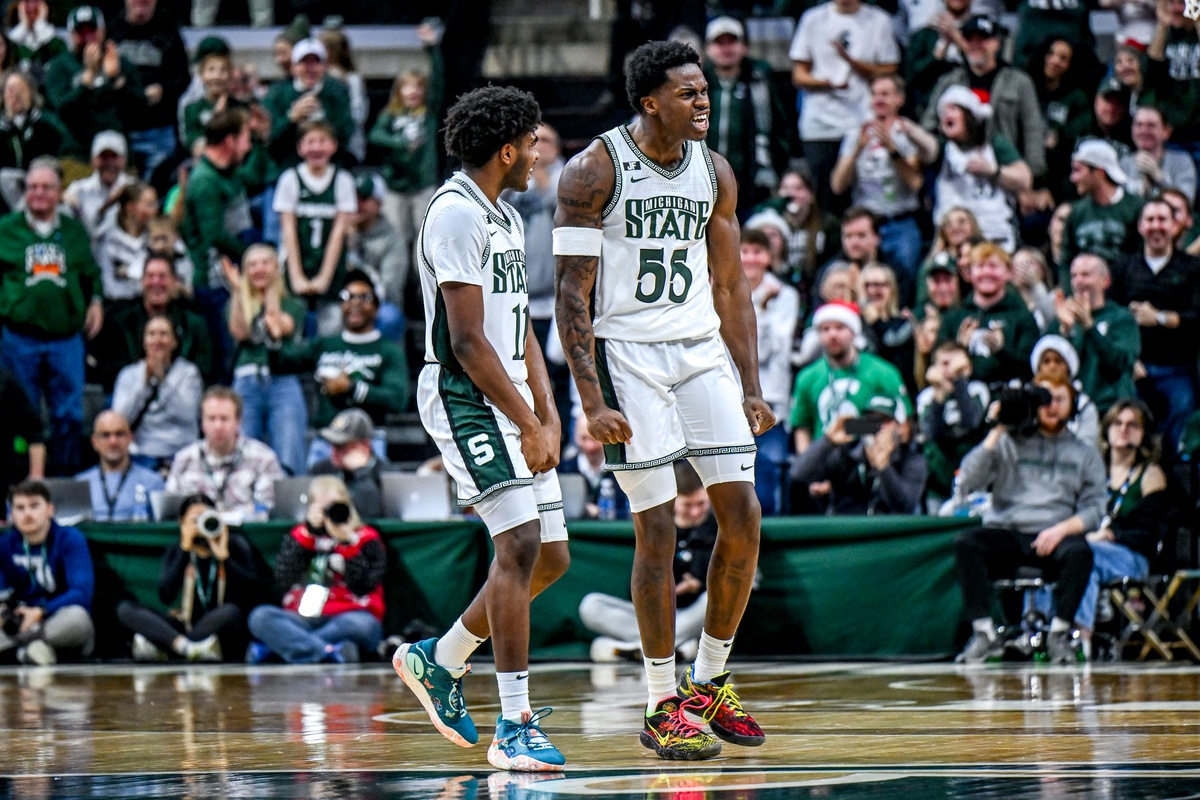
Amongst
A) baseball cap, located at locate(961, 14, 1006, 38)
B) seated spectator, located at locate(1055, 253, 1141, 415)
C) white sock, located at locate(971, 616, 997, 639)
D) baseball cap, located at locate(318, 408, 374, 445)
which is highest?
baseball cap, located at locate(961, 14, 1006, 38)

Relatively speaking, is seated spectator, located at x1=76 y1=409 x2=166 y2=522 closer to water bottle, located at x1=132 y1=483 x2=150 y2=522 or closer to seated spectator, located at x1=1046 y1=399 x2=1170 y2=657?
water bottle, located at x1=132 y1=483 x2=150 y2=522

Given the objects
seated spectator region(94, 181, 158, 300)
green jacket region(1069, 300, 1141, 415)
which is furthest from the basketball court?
seated spectator region(94, 181, 158, 300)

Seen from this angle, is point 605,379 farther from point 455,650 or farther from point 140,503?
point 140,503

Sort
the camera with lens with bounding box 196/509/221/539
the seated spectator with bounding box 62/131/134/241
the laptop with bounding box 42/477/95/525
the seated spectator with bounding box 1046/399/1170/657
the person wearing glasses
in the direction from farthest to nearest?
the seated spectator with bounding box 62/131/134/241, the person wearing glasses, the laptop with bounding box 42/477/95/525, the camera with lens with bounding box 196/509/221/539, the seated spectator with bounding box 1046/399/1170/657

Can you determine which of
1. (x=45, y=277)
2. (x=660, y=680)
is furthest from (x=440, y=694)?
(x=45, y=277)

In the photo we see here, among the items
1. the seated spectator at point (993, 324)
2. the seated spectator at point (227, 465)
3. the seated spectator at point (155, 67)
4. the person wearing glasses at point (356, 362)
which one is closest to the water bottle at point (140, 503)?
the seated spectator at point (227, 465)

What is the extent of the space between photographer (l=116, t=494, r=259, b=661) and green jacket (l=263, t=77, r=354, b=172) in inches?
169

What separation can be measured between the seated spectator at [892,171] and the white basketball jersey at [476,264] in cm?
861

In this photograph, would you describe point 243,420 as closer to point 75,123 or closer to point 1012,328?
point 75,123

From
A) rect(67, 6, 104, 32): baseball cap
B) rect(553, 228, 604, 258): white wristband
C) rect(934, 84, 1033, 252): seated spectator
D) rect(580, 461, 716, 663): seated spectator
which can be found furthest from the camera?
rect(67, 6, 104, 32): baseball cap

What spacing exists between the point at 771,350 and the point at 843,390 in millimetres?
926

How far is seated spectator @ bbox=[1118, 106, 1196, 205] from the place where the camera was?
14531mm

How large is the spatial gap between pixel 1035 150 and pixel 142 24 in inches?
327

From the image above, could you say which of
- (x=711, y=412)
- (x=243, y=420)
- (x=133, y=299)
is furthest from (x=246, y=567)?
(x=711, y=412)
